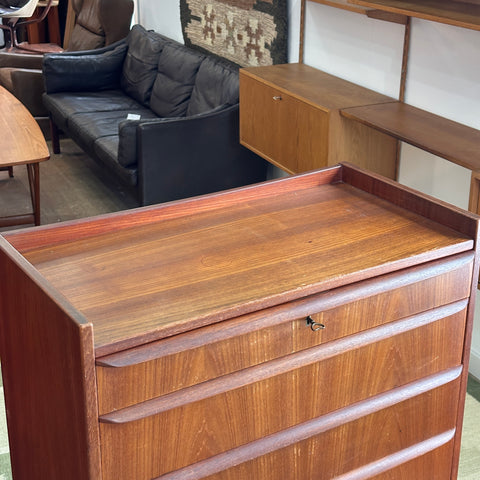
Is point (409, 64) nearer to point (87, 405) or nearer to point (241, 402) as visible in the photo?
point (241, 402)

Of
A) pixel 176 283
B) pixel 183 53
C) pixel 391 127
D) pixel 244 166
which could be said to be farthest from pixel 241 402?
pixel 183 53

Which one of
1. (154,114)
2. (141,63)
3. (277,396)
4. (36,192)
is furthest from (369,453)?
(141,63)

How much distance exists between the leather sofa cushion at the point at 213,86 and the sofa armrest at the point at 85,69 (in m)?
1.31

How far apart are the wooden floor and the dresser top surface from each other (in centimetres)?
295

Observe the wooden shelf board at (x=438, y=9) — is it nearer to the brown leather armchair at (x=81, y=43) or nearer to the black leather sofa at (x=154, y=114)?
the black leather sofa at (x=154, y=114)

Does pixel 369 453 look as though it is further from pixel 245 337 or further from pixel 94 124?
pixel 94 124

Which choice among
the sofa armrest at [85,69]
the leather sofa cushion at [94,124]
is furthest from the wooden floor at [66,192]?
the sofa armrest at [85,69]

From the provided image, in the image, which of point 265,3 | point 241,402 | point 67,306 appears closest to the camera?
point 67,306

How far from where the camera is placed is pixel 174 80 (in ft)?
17.9

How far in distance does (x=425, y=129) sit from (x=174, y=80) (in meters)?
2.73

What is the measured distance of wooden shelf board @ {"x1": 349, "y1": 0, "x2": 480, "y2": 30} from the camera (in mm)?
2684

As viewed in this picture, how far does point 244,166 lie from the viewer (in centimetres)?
481

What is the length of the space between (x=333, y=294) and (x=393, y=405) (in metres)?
0.44

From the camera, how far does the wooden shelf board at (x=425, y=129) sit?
2.83 meters
